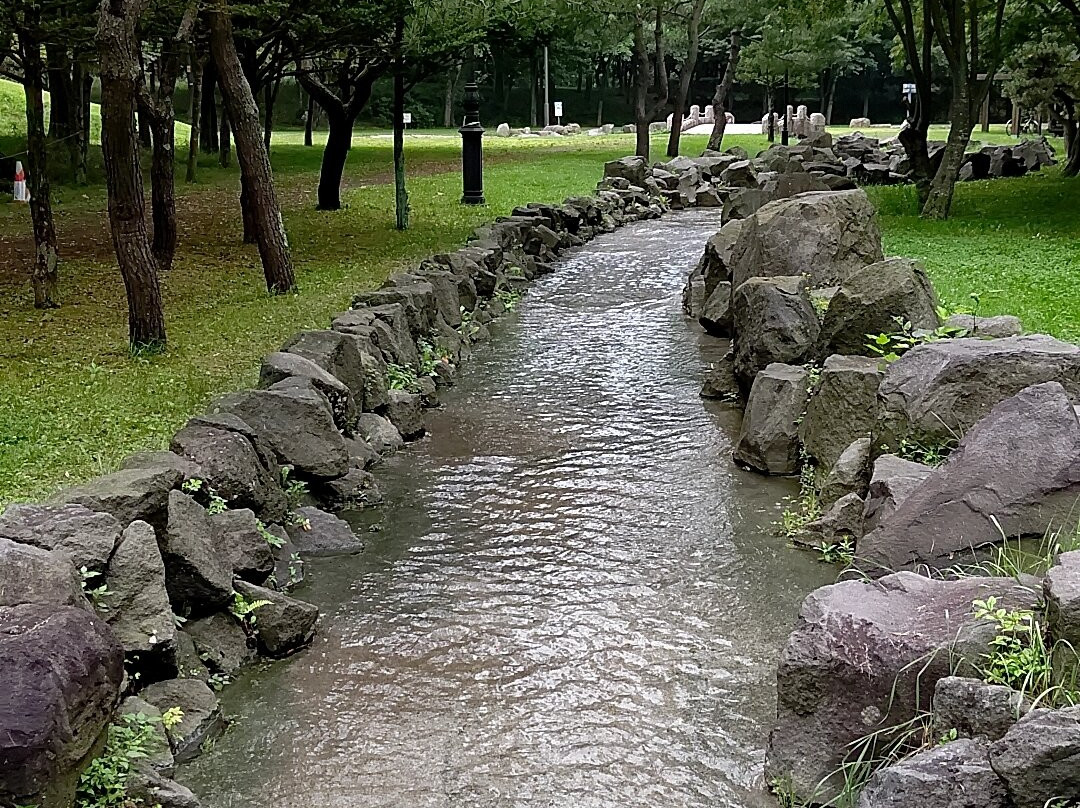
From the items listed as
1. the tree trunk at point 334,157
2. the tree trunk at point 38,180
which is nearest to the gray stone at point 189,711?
the tree trunk at point 38,180

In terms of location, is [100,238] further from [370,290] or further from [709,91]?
[709,91]

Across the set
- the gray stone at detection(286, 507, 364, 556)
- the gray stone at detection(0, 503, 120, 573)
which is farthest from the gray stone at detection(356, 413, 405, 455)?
the gray stone at detection(0, 503, 120, 573)

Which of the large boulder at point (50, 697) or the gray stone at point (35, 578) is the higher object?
the gray stone at point (35, 578)

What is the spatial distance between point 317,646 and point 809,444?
12.8ft

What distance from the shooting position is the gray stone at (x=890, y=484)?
5867 millimetres

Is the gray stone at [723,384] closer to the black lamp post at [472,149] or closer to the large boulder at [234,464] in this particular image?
the large boulder at [234,464]

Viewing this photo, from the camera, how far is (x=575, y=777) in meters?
4.85

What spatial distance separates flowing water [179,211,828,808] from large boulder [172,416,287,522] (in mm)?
498

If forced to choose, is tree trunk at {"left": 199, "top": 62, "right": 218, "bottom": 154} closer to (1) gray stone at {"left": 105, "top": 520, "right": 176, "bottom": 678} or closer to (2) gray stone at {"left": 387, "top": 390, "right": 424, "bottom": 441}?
(2) gray stone at {"left": 387, "top": 390, "right": 424, "bottom": 441}

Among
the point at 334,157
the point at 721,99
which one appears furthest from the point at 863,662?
the point at 721,99

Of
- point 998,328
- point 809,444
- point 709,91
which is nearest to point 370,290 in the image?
point 809,444

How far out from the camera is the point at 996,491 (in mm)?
5289

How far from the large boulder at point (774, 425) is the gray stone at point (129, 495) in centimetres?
435

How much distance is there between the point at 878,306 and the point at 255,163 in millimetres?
7558
